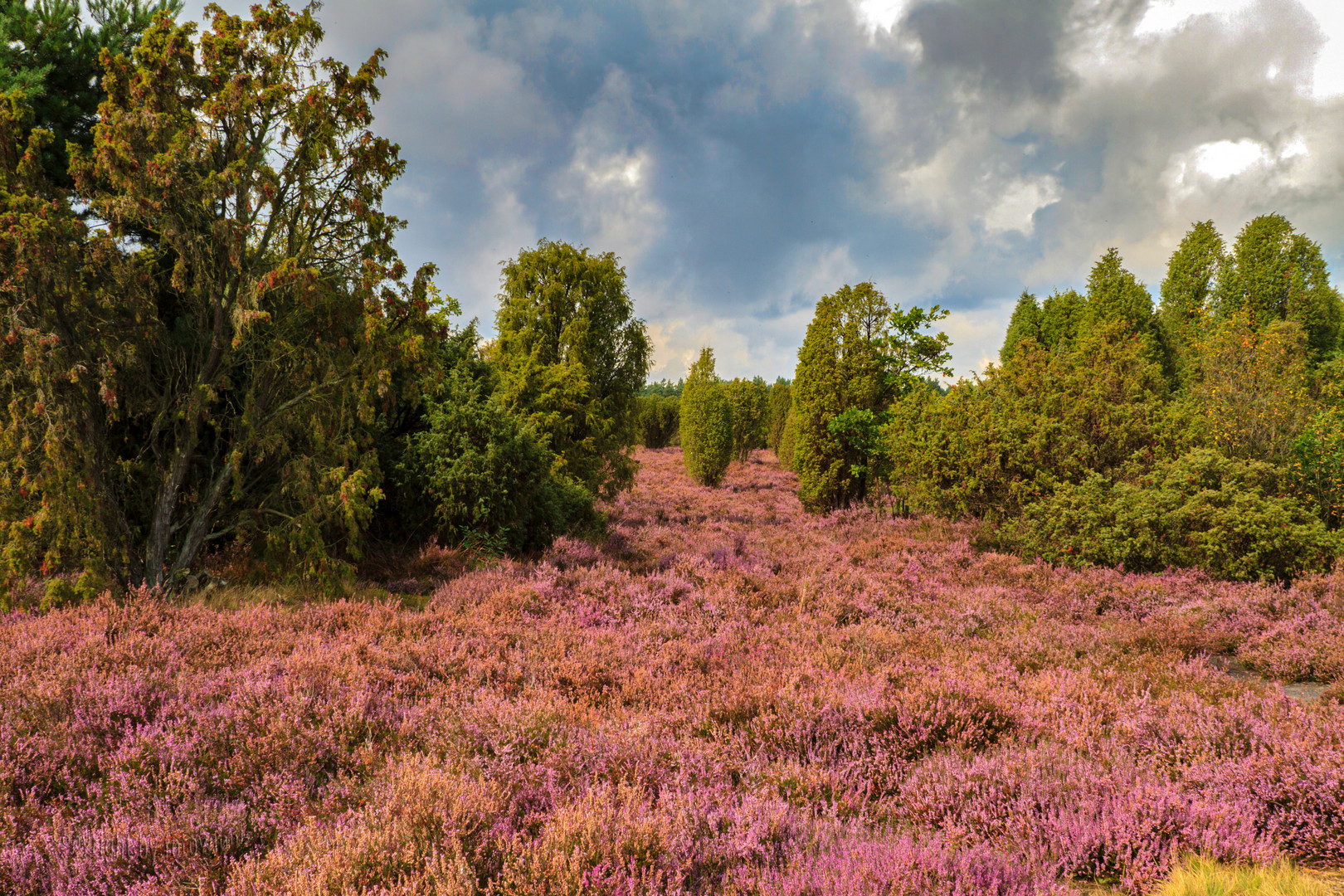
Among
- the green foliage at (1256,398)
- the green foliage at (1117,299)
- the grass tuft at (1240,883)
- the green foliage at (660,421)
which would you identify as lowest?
the grass tuft at (1240,883)

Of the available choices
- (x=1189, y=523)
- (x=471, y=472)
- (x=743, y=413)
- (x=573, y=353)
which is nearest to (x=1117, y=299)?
(x=743, y=413)

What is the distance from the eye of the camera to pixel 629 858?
2.55 meters

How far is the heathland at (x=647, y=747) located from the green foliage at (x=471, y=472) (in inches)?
103

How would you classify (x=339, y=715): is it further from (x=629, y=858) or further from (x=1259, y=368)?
(x=1259, y=368)

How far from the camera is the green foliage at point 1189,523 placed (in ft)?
27.3

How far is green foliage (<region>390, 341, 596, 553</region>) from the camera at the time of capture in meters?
9.74

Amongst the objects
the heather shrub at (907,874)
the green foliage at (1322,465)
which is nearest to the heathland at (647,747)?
the heather shrub at (907,874)

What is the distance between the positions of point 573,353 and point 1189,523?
515 inches

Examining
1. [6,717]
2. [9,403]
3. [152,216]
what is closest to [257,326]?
[152,216]

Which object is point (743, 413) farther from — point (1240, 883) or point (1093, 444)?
point (1240, 883)

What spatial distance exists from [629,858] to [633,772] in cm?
89

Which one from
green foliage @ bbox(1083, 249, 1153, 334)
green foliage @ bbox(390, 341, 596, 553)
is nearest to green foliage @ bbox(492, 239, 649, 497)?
green foliage @ bbox(390, 341, 596, 553)

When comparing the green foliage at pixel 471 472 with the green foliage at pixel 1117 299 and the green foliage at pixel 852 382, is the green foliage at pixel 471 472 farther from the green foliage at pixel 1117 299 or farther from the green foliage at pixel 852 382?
the green foliage at pixel 1117 299

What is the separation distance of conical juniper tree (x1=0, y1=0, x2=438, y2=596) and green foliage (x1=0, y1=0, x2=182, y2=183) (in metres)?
1.17
